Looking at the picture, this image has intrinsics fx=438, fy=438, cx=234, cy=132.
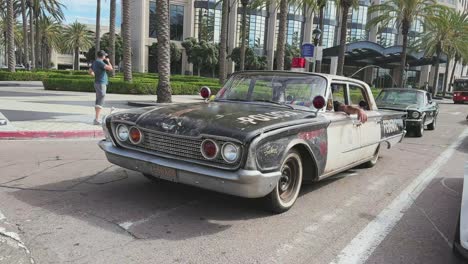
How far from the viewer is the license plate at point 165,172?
14.9 feet

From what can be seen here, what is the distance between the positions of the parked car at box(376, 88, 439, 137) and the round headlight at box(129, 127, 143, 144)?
10063 millimetres

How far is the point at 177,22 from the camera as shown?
213ft

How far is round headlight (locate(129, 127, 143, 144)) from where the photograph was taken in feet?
16.2

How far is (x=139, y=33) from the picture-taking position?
201ft

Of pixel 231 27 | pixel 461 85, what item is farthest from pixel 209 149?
pixel 231 27

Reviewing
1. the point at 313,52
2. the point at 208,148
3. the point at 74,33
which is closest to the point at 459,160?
the point at 208,148

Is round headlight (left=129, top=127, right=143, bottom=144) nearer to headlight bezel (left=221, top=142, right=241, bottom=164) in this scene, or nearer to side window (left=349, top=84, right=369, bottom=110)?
headlight bezel (left=221, top=142, right=241, bottom=164)

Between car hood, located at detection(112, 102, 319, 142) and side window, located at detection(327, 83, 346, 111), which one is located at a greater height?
side window, located at detection(327, 83, 346, 111)

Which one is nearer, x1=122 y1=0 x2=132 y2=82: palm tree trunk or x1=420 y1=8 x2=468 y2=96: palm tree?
x1=122 y1=0 x2=132 y2=82: palm tree trunk

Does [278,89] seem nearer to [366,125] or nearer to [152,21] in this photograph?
[366,125]

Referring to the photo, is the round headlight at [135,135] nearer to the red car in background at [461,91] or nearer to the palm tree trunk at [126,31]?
the palm tree trunk at [126,31]

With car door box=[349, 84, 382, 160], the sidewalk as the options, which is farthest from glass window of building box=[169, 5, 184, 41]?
car door box=[349, 84, 382, 160]

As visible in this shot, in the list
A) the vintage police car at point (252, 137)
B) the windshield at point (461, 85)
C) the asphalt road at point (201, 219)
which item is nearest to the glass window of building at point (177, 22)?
the windshield at point (461, 85)

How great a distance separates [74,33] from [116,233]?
80.3 m
